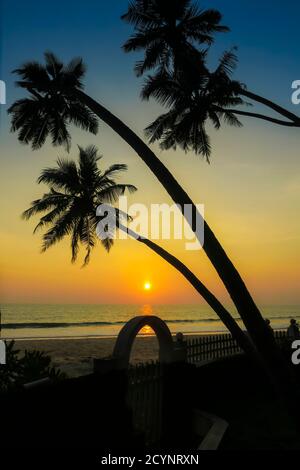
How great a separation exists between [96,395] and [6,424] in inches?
70.7

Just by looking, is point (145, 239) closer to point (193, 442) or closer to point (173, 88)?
point (173, 88)

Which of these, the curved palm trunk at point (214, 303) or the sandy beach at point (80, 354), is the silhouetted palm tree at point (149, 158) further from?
the sandy beach at point (80, 354)

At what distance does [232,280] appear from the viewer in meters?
7.32

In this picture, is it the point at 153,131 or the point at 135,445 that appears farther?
the point at 153,131

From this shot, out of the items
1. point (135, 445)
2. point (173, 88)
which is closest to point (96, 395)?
point (135, 445)

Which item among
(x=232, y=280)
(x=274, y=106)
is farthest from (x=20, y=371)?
(x=274, y=106)

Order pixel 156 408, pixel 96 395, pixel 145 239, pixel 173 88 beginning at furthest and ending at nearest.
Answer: pixel 145 239 < pixel 173 88 < pixel 156 408 < pixel 96 395

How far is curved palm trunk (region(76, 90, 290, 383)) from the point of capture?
7027mm

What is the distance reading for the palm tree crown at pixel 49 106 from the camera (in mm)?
9711

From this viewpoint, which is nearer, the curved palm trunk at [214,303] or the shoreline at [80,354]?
the curved palm trunk at [214,303]

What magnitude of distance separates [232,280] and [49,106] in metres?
6.77

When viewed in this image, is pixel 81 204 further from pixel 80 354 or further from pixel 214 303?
pixel 80 354

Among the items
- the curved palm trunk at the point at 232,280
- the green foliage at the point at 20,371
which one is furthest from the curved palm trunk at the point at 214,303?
the green foliage at the point at 20,371
